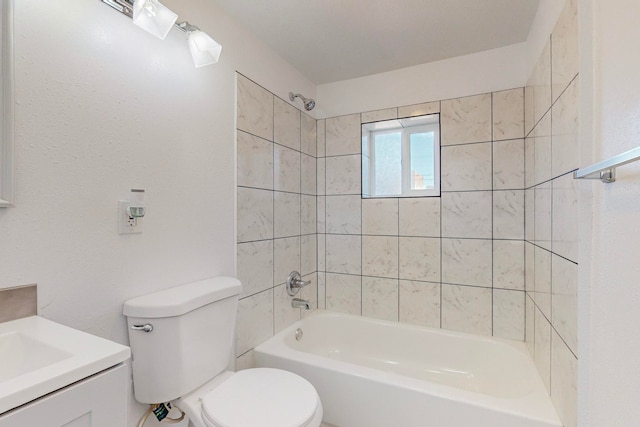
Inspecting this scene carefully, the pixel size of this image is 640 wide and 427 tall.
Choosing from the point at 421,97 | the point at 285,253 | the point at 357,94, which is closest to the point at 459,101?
the point at 421,97

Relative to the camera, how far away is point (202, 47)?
128 cm

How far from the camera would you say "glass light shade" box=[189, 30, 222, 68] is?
4.15 feet

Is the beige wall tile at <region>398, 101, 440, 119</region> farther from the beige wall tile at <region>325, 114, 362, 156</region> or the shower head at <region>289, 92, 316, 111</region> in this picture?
the shower head at <region>289, 92, 316, 111</region>

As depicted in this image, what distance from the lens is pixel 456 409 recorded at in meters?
1.29

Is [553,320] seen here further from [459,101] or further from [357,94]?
[357,94]

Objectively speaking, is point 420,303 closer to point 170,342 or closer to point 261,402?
point 261,402

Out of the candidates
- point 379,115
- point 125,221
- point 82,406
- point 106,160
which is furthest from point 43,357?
point 379,115

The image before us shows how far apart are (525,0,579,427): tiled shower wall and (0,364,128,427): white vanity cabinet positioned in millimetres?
1365

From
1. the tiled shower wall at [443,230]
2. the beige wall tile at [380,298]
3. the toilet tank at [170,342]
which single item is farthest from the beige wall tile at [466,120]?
the toilet tank at [170,342]

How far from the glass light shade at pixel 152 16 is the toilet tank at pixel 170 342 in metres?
0.97

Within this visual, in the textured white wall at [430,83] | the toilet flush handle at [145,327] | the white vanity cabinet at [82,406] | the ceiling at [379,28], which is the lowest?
the toilet flush handle at [145,327]

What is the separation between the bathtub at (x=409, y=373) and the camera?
128 cm

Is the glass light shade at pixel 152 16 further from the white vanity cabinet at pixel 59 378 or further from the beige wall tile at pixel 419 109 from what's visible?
the beige wall tile at pixel 419 109

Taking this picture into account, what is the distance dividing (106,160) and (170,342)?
681 millimetres
